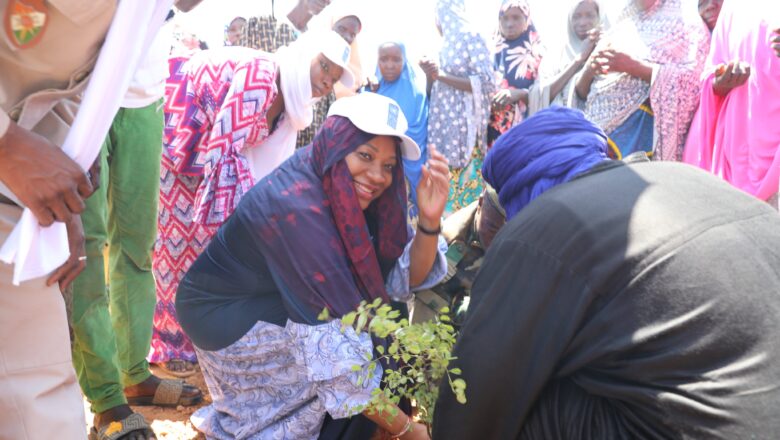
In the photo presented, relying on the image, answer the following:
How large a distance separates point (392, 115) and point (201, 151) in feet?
4.38

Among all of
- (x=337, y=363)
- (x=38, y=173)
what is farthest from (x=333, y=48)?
(x=38, y=173)

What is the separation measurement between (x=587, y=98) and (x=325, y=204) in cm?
322

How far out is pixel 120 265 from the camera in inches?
130

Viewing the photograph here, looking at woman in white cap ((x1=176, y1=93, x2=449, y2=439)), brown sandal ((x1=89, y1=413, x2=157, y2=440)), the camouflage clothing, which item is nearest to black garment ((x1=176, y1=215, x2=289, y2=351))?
woman in white cap ((x1=176, y1=93, x2=449, y2=439))

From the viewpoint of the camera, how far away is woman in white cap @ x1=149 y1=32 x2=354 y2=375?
3852mm

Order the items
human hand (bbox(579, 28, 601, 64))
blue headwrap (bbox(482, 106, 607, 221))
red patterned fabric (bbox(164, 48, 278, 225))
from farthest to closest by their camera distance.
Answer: human hand (bbox(579, 28, 601, 64)) < red patterned fabric (bbox(164, 48, 278, 225)) < blue headwrap (bbox(482, 106, 607, 221))

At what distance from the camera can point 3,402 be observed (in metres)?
1.78

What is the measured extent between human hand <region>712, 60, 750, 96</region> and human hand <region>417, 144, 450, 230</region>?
2.52m

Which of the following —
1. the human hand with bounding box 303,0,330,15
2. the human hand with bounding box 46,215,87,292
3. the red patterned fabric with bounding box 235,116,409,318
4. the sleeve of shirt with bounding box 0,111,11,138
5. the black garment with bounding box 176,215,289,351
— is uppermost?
the sleeve of shirt with bounding box 0,111,11,138

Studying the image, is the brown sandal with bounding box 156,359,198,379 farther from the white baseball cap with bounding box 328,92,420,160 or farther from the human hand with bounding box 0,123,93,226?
the human hand with bounding box 0,123,93,226

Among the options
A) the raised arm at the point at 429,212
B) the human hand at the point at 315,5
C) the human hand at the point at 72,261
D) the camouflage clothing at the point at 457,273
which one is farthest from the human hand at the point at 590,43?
the human hand at the point at 72,261

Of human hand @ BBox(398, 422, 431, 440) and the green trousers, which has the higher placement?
the green trousers

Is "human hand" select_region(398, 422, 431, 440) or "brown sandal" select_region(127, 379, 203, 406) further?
"brown sandal" select_region(127, 379, 203, 406)

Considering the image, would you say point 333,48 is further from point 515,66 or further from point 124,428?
point 515,66
